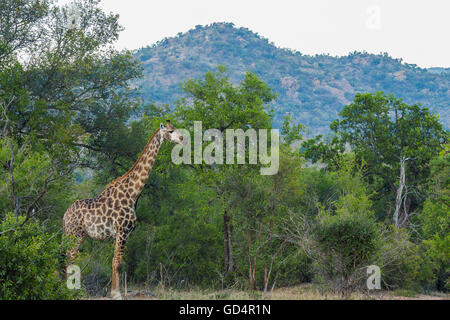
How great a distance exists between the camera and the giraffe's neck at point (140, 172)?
41.7ft

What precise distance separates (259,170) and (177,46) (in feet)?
400

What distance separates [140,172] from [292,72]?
11404 centimetres

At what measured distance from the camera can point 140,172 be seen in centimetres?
1285

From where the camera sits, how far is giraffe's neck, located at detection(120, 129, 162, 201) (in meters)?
12.7

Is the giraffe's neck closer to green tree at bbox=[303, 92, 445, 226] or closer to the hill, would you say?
green tree at bbox=[303, 92, 445, 226]

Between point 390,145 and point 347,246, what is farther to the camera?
point 390,145

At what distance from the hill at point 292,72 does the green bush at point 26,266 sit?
8577 cm

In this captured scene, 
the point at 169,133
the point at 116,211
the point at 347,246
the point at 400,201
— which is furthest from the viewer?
the point at 400,201

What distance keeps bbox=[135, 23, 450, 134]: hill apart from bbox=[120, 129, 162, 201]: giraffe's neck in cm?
8145

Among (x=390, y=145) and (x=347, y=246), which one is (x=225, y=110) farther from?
(x=390, y=145)

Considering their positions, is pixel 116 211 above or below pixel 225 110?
below

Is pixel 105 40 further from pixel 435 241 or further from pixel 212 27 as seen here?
pixel 212 27

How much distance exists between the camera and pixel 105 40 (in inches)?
889

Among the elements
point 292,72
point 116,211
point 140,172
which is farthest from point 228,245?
point 292,72
